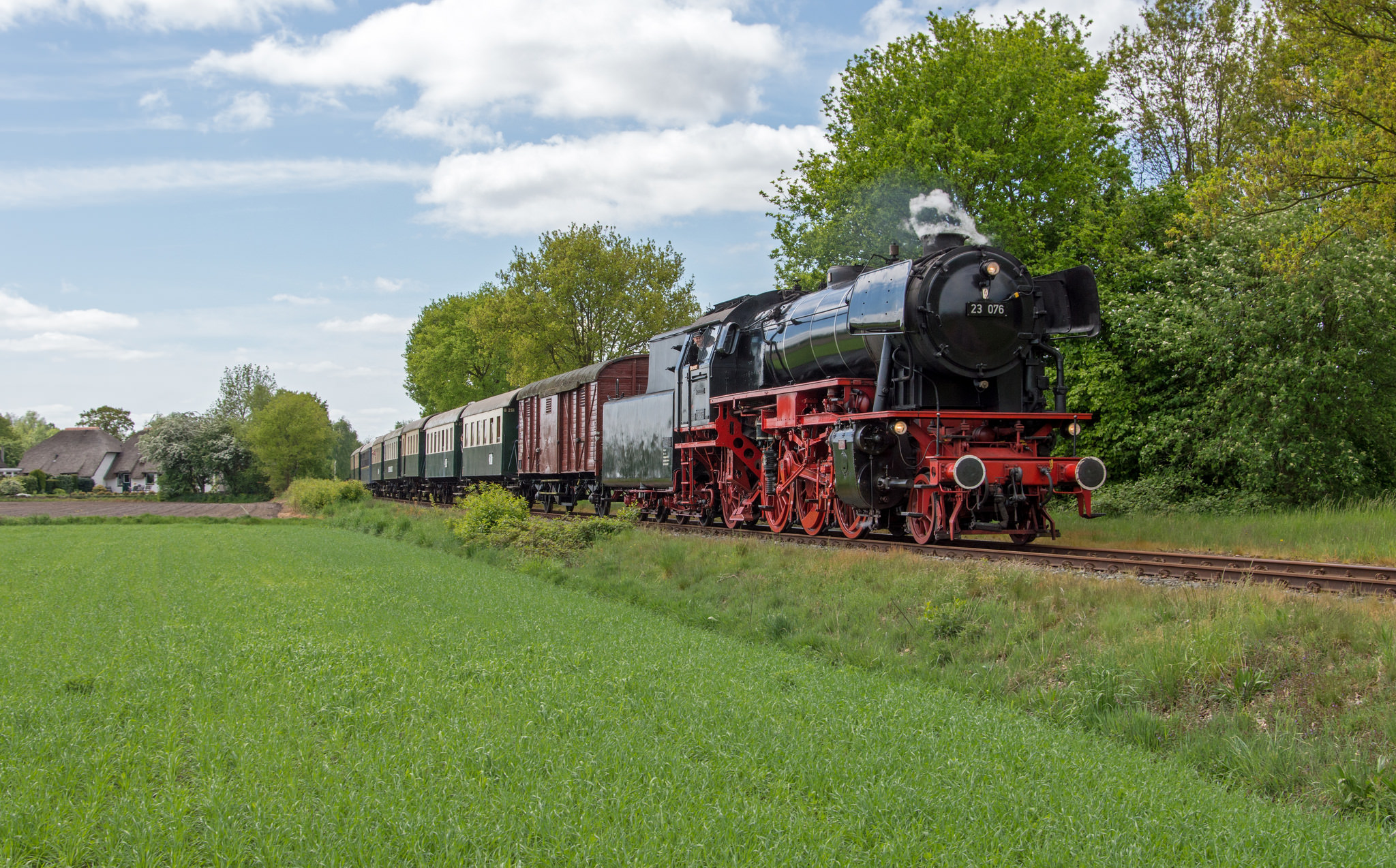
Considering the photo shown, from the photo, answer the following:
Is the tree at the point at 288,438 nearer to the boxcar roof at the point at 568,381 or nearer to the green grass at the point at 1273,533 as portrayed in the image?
the boxcar roof at the point at 568,381

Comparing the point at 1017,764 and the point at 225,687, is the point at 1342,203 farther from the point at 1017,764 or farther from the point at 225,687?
the point at 225,687

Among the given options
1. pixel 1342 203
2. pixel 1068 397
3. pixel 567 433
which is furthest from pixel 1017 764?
pixel 567 433

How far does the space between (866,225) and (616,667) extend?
65.3ft

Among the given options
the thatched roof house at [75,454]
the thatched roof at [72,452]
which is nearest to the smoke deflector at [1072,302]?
the thatched roof house at [75,454]

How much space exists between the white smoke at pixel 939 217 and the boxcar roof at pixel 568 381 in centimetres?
735

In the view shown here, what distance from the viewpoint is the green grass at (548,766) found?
351cm

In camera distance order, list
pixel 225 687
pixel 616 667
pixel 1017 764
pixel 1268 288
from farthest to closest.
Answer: pixel 1268 288 < pixel 616 667 < pixel 225 687 < pixel 1017 764

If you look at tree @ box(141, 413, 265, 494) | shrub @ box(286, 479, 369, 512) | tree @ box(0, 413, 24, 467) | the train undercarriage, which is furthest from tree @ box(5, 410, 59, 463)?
the train undercarriage

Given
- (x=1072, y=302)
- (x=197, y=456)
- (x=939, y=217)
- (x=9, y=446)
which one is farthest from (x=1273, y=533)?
(x=9, y=446)

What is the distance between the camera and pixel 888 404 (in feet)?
40.3

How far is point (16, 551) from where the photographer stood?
18.7 metres

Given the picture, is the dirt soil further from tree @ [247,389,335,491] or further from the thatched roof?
the thatched roof

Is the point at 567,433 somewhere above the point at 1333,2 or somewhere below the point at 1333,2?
below

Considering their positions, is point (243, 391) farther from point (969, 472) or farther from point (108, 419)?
point (969, 472)
